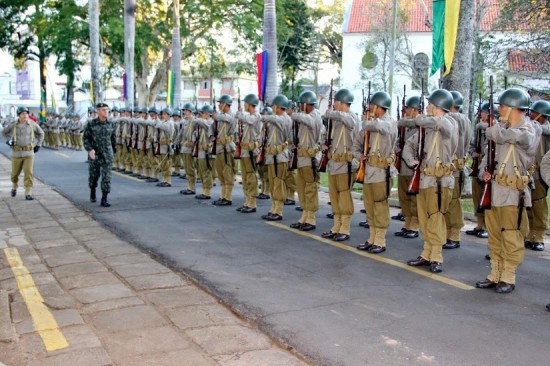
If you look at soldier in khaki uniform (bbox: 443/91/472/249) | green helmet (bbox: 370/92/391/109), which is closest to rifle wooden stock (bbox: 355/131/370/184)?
green helmet (bbox: 370/92/391/109)

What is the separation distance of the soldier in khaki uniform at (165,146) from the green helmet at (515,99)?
10.6m

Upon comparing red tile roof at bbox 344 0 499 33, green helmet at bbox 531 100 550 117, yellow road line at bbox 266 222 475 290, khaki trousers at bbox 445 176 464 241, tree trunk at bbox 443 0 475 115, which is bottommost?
yellow road line at bbox 266 222 475 290

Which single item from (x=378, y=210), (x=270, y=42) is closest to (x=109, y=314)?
(x=378, y=210)

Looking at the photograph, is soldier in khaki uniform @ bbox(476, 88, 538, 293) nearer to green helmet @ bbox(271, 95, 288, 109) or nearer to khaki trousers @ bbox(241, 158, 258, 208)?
green helmet @ bbox(271, 95, 288, 109)

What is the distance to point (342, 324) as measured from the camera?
5.11 m

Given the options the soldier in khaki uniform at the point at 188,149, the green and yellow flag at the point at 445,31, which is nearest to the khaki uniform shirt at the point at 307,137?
the green and yellow flag at the point at 445,31

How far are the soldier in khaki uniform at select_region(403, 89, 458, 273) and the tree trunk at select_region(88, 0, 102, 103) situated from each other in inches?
789

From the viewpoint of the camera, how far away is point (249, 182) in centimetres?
1123

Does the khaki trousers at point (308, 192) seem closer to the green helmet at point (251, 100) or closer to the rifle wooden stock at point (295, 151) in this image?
the rifle wooden stock at point (295, 151)

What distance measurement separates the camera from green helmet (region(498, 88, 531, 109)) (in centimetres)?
607

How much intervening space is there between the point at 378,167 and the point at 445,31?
3.86 meters

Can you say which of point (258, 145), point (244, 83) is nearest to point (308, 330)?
point (258, 145)

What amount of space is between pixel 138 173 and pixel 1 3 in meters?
15.6

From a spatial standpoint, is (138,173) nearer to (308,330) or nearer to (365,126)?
(365,126)
